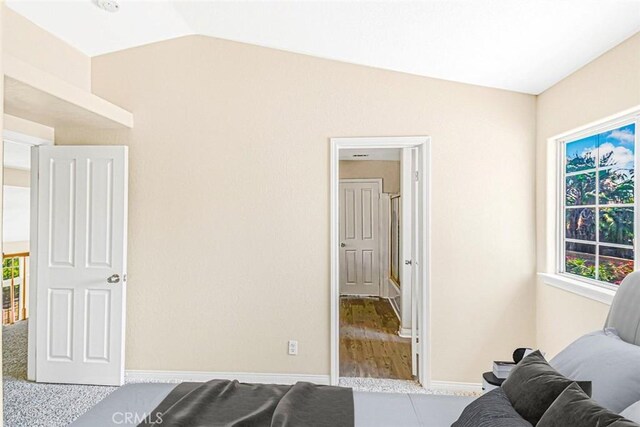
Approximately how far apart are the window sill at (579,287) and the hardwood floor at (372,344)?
1.41m

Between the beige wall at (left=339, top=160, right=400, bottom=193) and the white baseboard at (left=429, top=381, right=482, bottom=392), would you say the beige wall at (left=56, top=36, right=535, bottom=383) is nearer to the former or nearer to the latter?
the white baseboard at (left=429, top=381, right=482, bottom=392)

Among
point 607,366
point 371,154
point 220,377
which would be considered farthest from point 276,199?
point 371,154

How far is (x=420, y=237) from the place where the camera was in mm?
3586

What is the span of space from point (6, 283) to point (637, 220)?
309 inches

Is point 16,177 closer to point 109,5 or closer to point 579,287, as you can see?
point 109,5

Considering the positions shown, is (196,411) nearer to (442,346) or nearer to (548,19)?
(442,346)

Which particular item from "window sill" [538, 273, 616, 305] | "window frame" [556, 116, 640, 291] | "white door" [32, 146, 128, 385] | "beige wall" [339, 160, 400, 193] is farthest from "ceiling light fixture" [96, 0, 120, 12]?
"beige wall" [339, 160, 400, 193]

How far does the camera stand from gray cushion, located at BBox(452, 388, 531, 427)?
1.40 m

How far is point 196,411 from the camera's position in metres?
1.75

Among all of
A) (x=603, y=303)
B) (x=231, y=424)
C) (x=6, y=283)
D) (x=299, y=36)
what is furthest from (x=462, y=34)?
(x=6, y=283)

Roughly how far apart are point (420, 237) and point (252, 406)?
2.16m

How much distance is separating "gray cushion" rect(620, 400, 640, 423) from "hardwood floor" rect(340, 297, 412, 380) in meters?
2.52

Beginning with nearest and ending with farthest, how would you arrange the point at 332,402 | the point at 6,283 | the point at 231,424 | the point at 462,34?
the point at 231,424
the point at 332,402
the point at 462,34
the point at 6,283

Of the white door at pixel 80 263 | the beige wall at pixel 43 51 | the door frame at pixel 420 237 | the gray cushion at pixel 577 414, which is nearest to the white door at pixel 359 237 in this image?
the door frame at pixel 420 237
